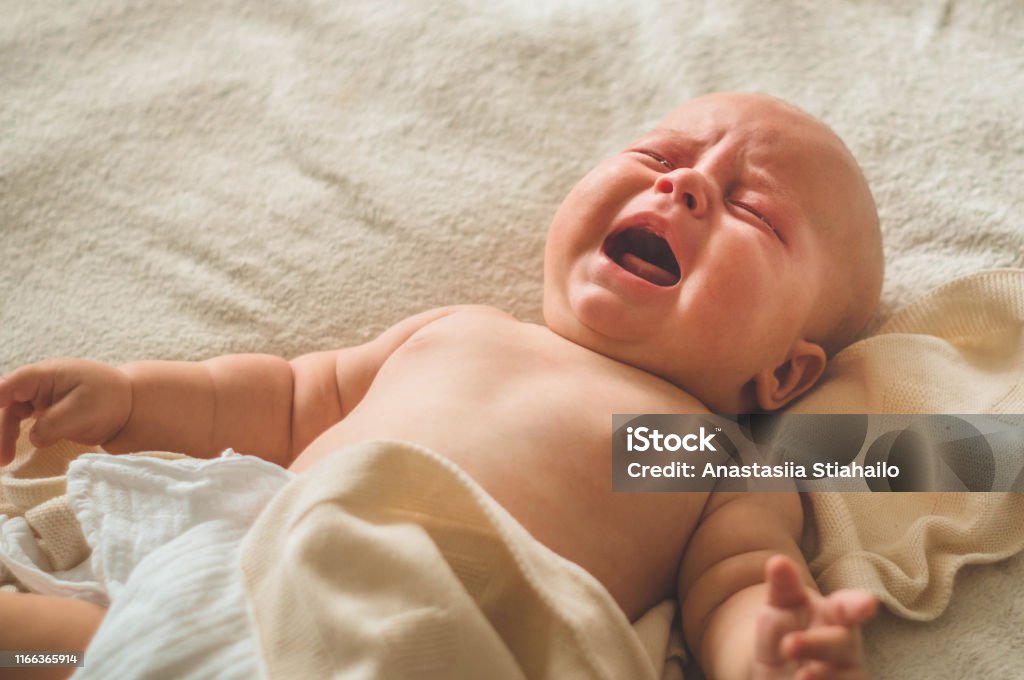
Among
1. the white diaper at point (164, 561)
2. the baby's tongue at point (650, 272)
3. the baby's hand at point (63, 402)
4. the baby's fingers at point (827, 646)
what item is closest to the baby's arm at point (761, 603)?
the baby's fingers at point (827, 646)

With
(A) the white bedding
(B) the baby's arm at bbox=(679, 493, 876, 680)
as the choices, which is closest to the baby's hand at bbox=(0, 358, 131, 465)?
(A) the white bedding

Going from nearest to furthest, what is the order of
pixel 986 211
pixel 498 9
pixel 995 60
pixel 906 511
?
pixel 906 511 < pixel 986 211 < pixel 995 60 < pixel 498 9

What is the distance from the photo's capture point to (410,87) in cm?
135

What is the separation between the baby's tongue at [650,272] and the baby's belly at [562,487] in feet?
0.58

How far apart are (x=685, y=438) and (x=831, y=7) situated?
2.44ft

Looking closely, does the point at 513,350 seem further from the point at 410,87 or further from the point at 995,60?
the point at 995,60

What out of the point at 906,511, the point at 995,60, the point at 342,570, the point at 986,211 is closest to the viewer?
the point at 342,570

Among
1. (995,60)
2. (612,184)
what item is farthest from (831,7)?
(612,184)

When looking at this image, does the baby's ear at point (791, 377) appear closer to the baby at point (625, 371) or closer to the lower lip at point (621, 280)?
the baby at point (625, 371)

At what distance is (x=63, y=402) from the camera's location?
95 cm

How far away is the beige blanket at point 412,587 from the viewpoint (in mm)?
692

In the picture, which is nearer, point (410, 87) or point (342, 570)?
point (342, 570)

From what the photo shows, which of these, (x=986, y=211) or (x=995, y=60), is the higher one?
(x=995, y=60)

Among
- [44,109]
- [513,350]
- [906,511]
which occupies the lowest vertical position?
[906,511]
